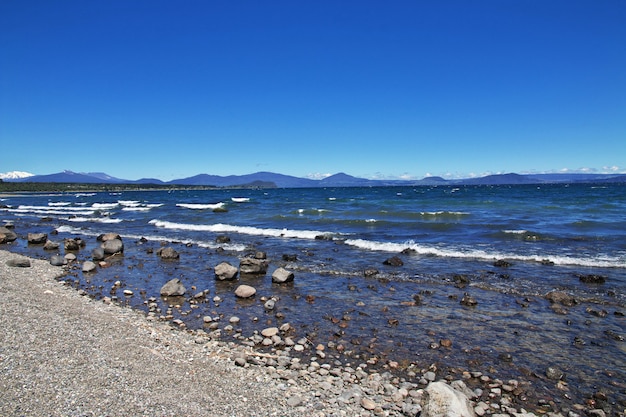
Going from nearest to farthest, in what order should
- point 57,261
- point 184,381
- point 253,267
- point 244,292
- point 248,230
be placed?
point 184,381
point 244,292
point 253,267
point 57,261
point 248,230

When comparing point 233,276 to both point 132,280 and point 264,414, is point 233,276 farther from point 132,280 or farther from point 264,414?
point 264,414

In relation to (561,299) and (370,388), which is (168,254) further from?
(561,299)

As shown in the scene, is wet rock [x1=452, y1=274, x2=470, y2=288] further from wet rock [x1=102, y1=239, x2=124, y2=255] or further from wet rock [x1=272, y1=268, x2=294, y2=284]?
wet rock [x1=102, y1=239, x2=124, y2=255]

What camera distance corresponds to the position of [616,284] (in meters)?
12.7

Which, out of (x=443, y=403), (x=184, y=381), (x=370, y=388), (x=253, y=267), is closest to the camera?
(x=443, y=403)

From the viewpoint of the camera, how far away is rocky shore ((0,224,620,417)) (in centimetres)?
545

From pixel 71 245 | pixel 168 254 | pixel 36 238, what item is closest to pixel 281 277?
pixel 168 254

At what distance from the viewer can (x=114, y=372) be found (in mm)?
6344

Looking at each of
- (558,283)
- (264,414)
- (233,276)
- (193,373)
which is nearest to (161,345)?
(193,373)

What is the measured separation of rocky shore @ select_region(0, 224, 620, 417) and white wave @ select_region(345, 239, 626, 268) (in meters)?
10.4

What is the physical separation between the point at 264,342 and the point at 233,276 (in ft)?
19.4

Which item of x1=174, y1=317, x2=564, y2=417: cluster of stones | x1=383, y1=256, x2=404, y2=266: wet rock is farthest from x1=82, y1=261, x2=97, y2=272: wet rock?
x1=383, y1=256, x2=404, y2=266: wet rock

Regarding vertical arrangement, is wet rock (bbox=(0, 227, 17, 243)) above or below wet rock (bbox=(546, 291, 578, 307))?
above

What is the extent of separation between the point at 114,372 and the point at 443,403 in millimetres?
5332
